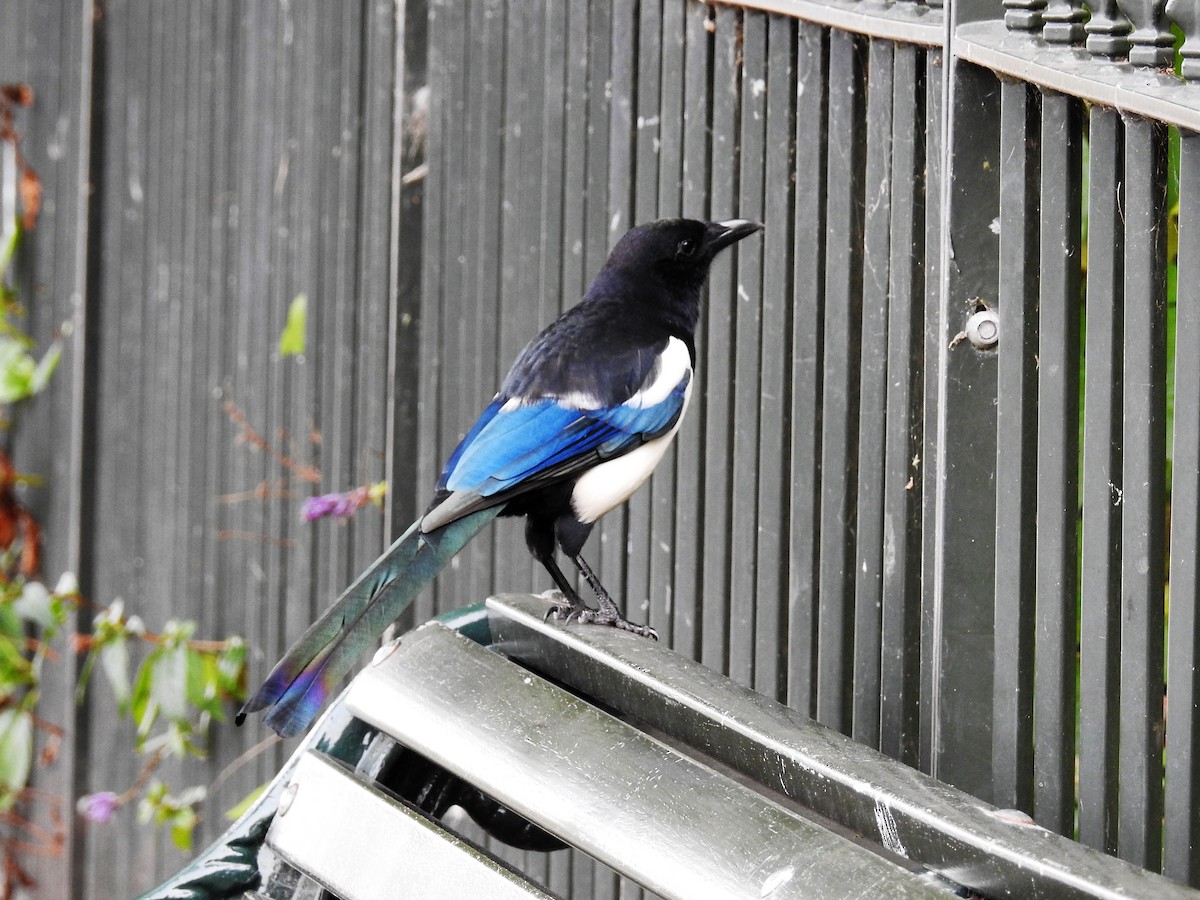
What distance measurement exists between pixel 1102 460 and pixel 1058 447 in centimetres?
9

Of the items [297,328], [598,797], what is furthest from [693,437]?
[297,328]

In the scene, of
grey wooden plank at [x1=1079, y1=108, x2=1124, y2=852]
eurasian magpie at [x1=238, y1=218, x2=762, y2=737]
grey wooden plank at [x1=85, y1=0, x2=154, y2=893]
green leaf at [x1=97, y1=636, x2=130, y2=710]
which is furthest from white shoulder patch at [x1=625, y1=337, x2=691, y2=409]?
grey wooden plank at [x1=85, y1=0, x2=154, y2=893]

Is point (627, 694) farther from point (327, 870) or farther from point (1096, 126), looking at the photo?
point (1096, 126)

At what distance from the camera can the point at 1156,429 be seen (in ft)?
5.76

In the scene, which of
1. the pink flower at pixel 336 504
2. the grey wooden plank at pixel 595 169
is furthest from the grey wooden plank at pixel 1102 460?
the pink flower at pixel 336 504

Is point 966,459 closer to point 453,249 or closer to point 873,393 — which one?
point 873,393

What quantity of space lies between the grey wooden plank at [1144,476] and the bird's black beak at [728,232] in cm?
82

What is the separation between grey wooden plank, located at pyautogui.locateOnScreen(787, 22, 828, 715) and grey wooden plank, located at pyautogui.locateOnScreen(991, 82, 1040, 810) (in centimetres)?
44

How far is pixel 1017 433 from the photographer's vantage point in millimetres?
1976

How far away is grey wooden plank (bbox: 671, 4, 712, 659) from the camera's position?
8.98 feet

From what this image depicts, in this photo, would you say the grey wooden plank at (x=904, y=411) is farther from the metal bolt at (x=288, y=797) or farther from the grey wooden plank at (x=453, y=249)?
the grey wooden plank at (x=453, y=249)

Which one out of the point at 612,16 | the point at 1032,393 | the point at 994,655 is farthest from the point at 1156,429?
the point at 612,16

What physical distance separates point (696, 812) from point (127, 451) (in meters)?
4.11

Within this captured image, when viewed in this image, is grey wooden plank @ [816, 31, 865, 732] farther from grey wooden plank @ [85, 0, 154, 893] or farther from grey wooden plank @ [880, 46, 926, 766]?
grey wooden plank @ [85, 0, 154, 893]
